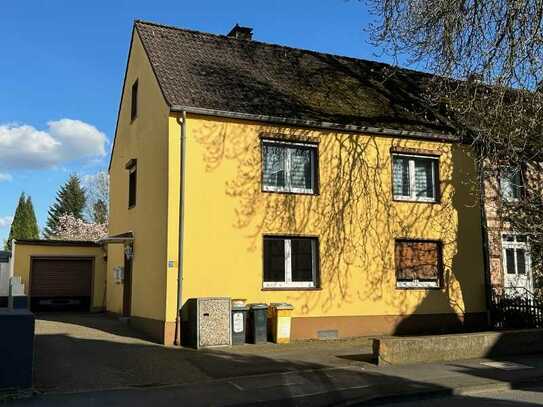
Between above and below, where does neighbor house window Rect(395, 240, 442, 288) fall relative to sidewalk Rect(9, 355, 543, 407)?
above

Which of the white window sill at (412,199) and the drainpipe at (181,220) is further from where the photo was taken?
the white window sill at (412,199)

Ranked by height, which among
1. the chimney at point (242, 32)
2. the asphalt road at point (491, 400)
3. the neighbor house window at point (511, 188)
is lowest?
the asphalt road at point (491, 400)

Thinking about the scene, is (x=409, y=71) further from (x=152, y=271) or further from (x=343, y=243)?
(x=152, y=271)

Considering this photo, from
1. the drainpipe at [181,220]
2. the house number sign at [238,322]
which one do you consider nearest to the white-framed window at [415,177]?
the house number sign at [238,322]

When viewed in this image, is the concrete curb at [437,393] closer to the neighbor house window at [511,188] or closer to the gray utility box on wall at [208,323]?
the gray utility box on wall at [208,323]

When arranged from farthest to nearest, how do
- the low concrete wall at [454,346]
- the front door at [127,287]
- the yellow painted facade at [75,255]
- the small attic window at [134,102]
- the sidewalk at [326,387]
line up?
the yellow painted facade at [75,255]
the small attic window at [134,102]
the front door at [127,287]
the low concrete wall at [454,346]
the sidewalk at [326,387]

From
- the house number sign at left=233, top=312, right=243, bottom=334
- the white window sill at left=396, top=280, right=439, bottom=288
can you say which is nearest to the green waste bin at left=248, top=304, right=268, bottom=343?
the house number sign at left=233, top=312, right=243, bottom=334

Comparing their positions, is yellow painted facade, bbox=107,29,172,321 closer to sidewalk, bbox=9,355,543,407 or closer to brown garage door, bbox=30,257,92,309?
brown garage door, bbox=30,257,92,309

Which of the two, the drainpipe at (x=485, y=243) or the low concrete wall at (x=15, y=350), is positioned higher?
the drainpipe at (x=485, y=243)

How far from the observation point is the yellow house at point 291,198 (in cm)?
1456

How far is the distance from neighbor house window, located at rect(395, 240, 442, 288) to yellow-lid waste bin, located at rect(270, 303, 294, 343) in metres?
3.72

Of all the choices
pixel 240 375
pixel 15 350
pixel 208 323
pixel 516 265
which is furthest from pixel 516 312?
pixel 15 350

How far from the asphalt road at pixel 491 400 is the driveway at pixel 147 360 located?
2605 millimetres

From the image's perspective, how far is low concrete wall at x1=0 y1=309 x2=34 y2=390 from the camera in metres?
8.56
